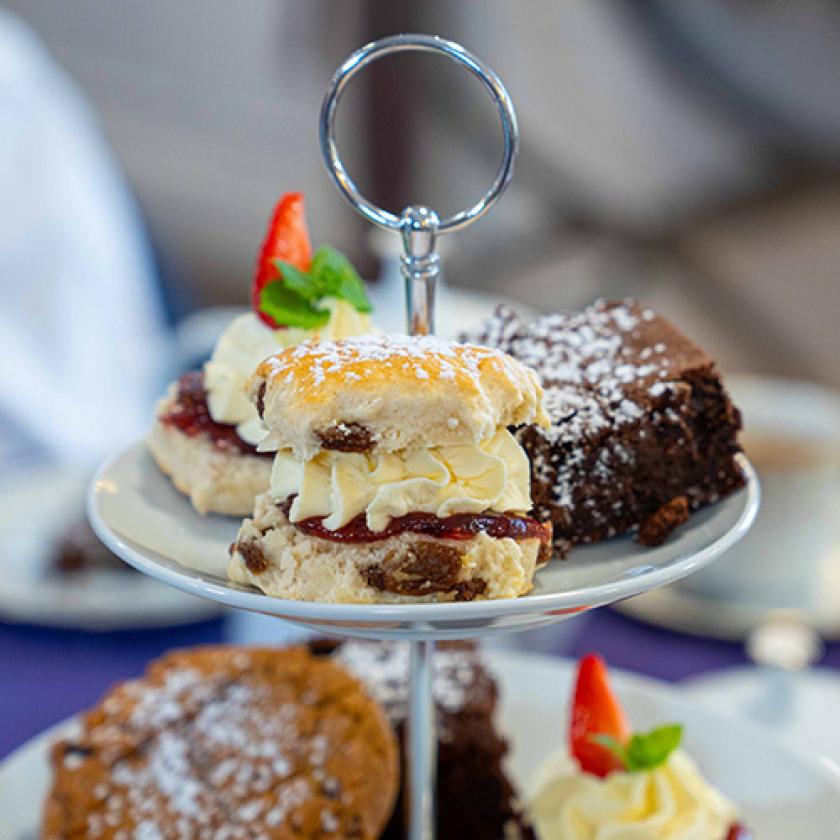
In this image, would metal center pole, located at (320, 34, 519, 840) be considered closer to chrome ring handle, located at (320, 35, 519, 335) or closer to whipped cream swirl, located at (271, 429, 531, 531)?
chrome ring handle, located at (320, 35, 519, 335)

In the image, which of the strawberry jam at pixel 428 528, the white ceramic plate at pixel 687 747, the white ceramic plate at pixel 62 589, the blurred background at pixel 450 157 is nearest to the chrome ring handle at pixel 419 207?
the strawberry jam at pixel 428 528

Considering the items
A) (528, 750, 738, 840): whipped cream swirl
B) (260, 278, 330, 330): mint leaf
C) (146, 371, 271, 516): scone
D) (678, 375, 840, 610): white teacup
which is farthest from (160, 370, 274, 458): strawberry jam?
(678, 375, 840, 610): white teacup

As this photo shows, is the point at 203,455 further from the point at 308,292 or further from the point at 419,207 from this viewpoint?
the point at 419,207

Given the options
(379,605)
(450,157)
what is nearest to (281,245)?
(379,605)

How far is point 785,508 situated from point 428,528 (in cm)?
113

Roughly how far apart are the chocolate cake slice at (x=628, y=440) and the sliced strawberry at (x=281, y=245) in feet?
0.75

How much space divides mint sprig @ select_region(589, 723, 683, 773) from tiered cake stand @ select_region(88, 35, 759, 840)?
0.94 ft

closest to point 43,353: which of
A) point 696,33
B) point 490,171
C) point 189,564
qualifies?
point 490,171

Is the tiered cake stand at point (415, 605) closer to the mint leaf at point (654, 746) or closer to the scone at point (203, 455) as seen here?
the scone at point (203, 455)

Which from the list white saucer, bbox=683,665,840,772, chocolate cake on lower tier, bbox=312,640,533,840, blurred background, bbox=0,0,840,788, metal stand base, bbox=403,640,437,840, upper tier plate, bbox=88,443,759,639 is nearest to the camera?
upper tier plate, bbox=88,443,759,639

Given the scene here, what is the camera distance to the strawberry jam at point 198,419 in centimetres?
100

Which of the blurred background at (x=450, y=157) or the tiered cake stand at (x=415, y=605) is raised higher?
the blurred background at (x=450, y=157)

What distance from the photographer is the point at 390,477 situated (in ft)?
2.63

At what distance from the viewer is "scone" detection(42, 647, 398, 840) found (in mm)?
1107
